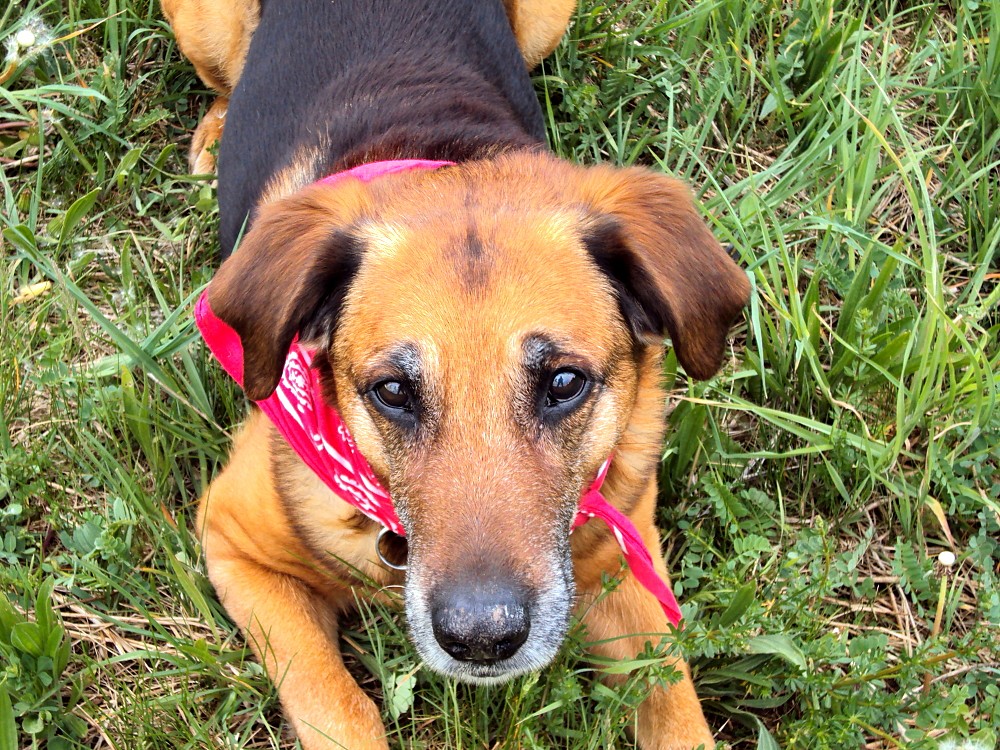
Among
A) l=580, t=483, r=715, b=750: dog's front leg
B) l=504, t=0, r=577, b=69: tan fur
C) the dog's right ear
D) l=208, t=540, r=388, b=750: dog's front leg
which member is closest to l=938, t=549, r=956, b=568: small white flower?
l=580, t=483, r=715, b=750: dog's front leg

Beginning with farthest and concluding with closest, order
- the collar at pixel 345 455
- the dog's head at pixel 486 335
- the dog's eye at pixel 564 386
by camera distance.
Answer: the collar at pixel 345 455 < the dog's eye at pixel 564 386 < the dog's head at pixel 486 335

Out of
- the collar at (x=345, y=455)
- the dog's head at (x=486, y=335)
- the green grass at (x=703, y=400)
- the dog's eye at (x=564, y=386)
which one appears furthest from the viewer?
the green grass at (x=703, y=400)

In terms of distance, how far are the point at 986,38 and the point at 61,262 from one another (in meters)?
4.03

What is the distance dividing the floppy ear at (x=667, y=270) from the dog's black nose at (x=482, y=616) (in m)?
0.81

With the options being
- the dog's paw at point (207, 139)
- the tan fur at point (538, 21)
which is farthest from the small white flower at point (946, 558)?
the dog's paw at point (207, 139)

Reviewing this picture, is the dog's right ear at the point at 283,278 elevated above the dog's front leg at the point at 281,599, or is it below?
above

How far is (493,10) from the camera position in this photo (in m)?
4.12

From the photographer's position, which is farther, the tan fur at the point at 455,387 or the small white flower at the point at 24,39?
the small white flower at the point at 24,39

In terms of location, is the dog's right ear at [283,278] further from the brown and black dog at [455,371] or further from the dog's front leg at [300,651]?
the dog's front leg at [300,651]

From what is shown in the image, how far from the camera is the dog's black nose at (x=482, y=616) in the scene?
233 cm

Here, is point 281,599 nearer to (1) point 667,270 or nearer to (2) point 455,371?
(2) point 455,371

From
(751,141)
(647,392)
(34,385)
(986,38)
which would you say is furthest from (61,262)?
(986,38)

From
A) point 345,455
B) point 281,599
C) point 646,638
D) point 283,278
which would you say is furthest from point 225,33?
point 646,638

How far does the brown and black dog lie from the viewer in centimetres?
246
